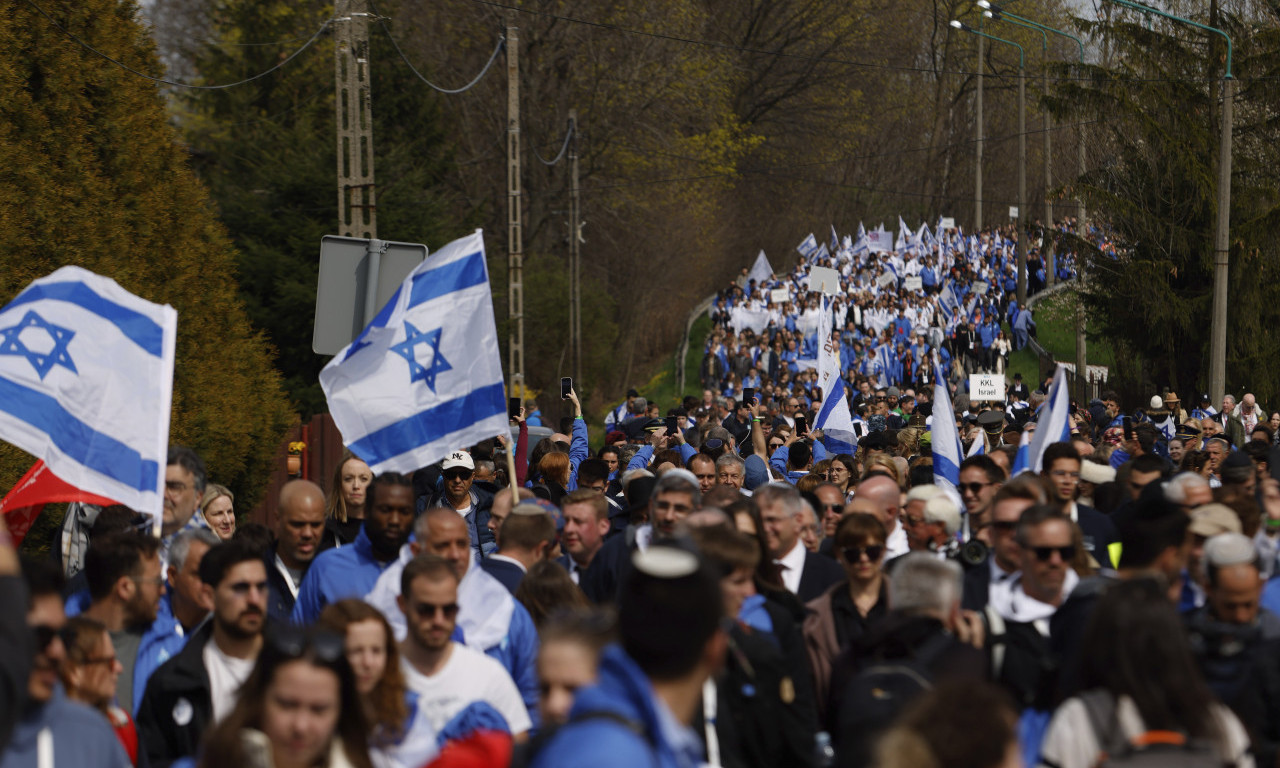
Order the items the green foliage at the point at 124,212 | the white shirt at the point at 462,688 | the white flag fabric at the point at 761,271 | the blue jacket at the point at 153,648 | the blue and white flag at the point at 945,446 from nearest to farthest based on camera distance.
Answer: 1. the white shirt at the point at 462,688
2. the blue jacket at the point at 153,648
3. the blue and white flag at the point at 945,446
4. the green foliage at the point at 124,212
5. the white flag fabric at the point at 761,271

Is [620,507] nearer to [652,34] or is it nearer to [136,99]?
[136,99]

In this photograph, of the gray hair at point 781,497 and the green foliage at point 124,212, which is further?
the green foliage at point 124,212

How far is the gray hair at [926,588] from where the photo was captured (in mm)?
4547

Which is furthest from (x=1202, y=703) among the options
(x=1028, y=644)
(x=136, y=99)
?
(x=136, y=99)

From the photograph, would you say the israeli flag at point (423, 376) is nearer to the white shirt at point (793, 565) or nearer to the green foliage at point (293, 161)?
the white shirt at point (793, 565)

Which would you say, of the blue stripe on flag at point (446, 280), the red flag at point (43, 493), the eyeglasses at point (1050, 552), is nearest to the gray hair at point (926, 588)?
the eyeglasses at point (1050, 552)

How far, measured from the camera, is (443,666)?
487 centimetres

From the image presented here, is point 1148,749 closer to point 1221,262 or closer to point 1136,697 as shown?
point 1136,697

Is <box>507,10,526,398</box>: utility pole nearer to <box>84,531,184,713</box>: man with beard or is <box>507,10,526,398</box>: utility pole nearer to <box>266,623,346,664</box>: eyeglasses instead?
<box>84,531,184,713</box>: man with beard

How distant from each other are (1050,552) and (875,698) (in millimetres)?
1608

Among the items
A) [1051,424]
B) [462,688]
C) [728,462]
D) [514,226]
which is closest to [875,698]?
[462,688]

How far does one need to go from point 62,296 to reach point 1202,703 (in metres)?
5.28

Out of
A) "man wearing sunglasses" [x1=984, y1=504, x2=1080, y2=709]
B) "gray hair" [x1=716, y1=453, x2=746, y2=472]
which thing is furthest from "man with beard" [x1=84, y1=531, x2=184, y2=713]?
"gray hair" [x1=716, y1=453, x2=746, y2=472]

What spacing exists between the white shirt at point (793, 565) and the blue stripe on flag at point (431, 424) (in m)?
1.79
